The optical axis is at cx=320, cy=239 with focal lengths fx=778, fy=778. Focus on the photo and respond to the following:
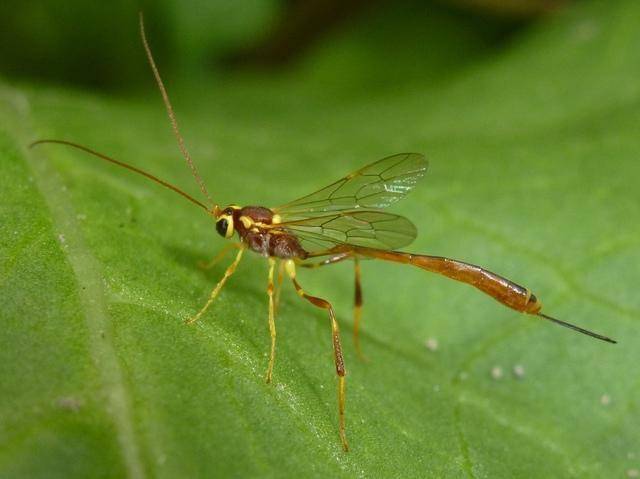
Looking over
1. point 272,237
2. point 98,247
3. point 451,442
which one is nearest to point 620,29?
point 272,237

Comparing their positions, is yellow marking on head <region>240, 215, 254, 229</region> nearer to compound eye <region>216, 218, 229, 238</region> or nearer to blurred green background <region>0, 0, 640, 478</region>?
compound eye <region>216, 218, 229, 238</region>

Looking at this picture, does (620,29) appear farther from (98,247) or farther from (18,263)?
(18,263)

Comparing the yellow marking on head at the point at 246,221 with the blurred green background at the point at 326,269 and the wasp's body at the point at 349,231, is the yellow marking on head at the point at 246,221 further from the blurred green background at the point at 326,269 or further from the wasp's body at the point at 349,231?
the blurred green background at the point at 326,269

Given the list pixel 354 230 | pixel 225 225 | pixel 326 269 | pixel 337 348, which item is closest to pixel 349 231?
pixel 354 230

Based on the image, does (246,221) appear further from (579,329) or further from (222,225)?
(579,329)

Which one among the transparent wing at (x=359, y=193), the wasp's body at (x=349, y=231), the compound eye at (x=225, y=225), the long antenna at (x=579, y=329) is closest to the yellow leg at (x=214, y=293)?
the wasp's body at (x=349, y=231)

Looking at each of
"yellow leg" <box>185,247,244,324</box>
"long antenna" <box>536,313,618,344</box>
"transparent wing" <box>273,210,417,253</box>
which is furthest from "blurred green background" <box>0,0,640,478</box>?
"transparent wing" <box>273,210,417,253</box>

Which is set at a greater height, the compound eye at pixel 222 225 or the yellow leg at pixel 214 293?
the compound eye at pixel 222 225
